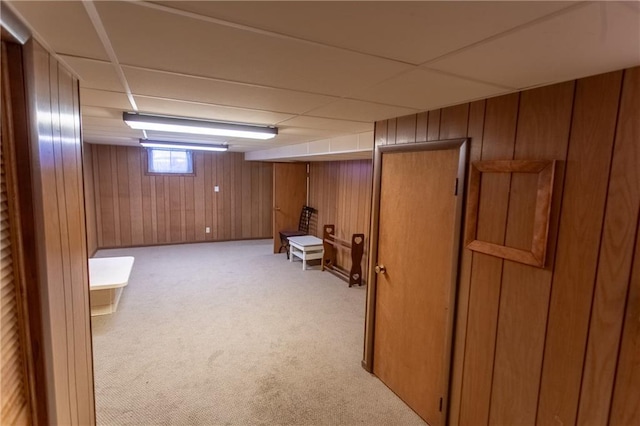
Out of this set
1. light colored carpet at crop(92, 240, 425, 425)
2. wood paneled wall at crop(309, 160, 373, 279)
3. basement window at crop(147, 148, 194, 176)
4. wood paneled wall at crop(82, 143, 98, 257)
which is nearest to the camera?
light colored carpet at crop(92, 240, 425, 425)

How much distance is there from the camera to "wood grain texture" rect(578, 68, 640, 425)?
1.27 meters

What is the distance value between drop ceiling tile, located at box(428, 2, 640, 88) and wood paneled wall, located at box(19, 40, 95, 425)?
4.62ft

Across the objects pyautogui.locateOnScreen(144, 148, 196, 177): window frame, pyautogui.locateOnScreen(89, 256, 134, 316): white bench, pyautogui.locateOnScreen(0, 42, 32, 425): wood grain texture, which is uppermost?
pyautogui.locateOnScreen(144, 148, 196, 177): window frame

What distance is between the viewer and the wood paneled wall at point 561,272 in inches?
51.1

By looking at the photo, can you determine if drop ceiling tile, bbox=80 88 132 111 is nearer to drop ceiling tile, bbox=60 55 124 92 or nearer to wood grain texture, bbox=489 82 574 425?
drop ceiling tile, bbox=60 55 124 92

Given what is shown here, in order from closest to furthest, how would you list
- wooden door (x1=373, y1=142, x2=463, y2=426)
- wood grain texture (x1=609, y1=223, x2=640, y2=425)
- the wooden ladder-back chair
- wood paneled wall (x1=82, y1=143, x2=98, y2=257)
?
wood grain texture (x1=609, y1=223, x2=640, y2=425)
wooden door (x1=373, y1=142, x2=463, y2=426)
wood paneled wall (x1=82, y1=143, x2=98, y2=257)
the wooden ladder-back chair

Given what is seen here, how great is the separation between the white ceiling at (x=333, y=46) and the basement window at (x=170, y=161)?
5518 millimetres

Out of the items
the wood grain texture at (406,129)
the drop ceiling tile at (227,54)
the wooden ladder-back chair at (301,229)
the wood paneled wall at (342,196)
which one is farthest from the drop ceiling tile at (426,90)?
the wooden ladder-back chair at (301,229)

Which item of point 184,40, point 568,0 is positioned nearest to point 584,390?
point 568,0

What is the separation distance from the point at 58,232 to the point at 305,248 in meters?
4.62

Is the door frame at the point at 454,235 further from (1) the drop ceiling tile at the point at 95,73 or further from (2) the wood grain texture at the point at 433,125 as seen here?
(1) the drop ceiling tile at the point at 95,73

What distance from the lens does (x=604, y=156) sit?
1.34 meters

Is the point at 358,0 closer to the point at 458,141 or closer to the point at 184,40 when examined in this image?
the point at 184,40

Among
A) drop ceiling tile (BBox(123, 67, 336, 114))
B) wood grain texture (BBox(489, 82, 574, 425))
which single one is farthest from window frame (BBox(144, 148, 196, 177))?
wood grain texture (BBox(489, 82, 574, 425))
